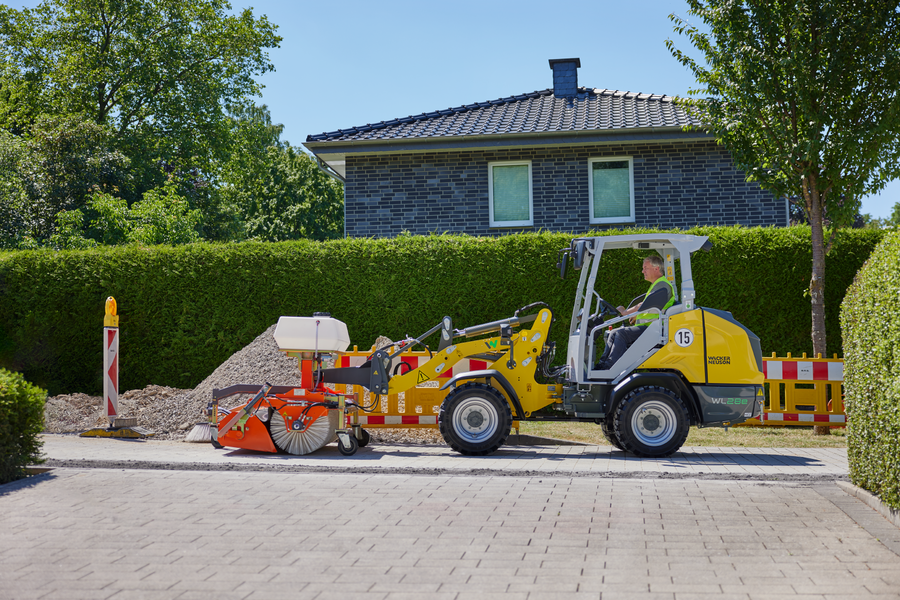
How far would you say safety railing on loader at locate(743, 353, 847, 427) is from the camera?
1149 centimetres

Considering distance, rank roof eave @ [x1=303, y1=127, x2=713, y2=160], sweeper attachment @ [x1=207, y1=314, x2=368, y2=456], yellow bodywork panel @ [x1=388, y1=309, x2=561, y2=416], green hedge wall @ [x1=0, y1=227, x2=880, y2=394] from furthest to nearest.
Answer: roof eave @ [x1=303, y1=127, x2=713, y2=160]
green hedge wall @ [x1=0, y1=227, x2=880, y2=394]
yellow bodywork panel @ [x1=388, y1=309, x2=561, y2=416]
sweeper attachment @ [x1=207, y1=314, x2=368, y2=456]

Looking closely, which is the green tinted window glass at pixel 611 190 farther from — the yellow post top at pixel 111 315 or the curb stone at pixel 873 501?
the curb stone at pixel 873 501

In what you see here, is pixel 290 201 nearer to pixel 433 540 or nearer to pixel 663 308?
pixel 663 308

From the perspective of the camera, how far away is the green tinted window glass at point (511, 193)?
18.0 meters

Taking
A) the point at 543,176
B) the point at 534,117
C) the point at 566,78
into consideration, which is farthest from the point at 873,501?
the point at 566,78

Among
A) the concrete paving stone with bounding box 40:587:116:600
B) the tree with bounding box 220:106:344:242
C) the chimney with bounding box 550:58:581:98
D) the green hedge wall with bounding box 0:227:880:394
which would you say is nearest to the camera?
the concrete paving stone with bounding box 40:587:116:600

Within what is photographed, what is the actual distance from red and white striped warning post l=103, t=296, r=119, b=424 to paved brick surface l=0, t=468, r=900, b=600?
3.60 m

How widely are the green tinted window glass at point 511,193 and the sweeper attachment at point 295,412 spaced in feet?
30.1

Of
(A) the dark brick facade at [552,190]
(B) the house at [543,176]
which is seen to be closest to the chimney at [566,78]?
(B) the house at [543,176]

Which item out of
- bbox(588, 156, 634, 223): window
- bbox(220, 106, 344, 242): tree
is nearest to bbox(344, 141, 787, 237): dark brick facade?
bbox(588, 156, 634, 223): window

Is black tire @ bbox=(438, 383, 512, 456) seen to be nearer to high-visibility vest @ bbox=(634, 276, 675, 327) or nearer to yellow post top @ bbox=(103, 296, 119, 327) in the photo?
high-visibility vest @ bbox=(634, 276, 675, 327)

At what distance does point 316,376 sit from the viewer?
9.48 meters

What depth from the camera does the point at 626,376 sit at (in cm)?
914

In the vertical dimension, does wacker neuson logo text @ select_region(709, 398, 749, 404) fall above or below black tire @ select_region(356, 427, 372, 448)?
above
